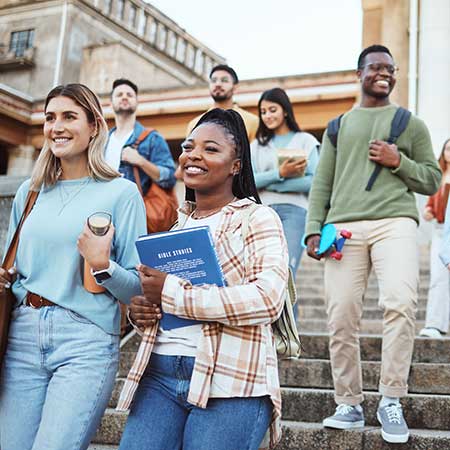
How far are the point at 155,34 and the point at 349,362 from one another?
75.1 ft

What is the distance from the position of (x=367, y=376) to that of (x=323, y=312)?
2165mm

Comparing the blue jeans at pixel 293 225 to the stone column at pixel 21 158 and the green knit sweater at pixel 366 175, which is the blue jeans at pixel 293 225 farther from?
the stone column at pixel 21 158

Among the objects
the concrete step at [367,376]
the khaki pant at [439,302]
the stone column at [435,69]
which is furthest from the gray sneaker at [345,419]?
the stone column at [435,69]

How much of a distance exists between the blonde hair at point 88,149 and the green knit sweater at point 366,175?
1.58 meters

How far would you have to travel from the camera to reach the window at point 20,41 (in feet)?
72.1

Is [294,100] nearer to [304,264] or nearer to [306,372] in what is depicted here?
[304,264]

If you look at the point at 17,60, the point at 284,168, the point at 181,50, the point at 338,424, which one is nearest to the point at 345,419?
the point at 338,424

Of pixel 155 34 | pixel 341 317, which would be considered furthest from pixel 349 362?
pixel 155 34

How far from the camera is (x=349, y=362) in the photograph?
12.1 feet

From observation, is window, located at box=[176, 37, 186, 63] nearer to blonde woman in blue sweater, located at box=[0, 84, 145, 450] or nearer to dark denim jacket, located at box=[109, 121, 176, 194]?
dark denim jacket, located at box=[109, 121, 176, 194]

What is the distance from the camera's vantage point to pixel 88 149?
277cm

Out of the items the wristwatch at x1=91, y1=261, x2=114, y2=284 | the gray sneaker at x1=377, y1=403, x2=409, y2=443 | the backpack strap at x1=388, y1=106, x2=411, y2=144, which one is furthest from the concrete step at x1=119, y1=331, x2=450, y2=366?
the wristwatch at x1=91, y1=261, x2=114, y2=284

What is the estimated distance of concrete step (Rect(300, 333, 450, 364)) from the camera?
4809 millimetres

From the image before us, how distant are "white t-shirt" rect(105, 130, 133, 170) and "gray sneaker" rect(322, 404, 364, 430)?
2.32 meters
